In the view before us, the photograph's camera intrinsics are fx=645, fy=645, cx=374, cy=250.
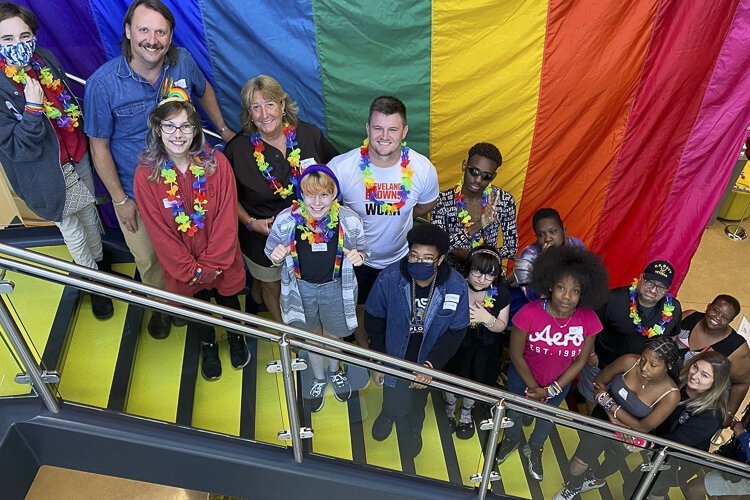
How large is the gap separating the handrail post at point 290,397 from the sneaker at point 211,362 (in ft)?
1.23

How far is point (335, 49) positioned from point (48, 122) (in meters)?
1.54

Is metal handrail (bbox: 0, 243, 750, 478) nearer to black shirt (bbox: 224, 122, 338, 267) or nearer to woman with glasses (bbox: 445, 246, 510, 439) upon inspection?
woman with glasses (bbox: 445, 246, 510, 439)

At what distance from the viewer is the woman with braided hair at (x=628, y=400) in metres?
3.19

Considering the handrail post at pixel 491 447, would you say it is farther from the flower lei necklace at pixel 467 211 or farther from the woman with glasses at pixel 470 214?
the flower lei necklace at pixel 467 211

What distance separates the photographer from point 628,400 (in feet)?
11.0

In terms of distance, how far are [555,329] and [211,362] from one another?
67.4 inches

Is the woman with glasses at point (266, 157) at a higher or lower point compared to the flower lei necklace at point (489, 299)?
higher

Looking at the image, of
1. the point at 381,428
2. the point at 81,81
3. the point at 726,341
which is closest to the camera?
the point at 381,428

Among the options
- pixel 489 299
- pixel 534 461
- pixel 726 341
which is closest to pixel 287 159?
pixel 489 299

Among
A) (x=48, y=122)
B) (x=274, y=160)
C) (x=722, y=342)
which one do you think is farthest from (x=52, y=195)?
(x=722, y=342)

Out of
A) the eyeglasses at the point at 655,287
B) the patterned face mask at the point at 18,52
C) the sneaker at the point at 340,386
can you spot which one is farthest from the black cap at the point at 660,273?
the patterned face mask at the point at 18,52

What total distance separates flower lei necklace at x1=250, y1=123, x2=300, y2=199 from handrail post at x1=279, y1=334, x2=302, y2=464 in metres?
0.88

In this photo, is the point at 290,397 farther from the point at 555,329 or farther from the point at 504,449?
the point at 555,329

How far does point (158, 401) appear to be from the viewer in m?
3.07
